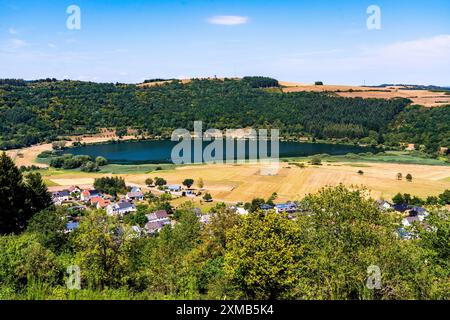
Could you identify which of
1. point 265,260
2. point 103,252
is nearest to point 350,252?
point 265,260

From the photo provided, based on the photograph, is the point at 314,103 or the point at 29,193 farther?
the point at 314,103

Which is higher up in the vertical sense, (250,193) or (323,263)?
(323,263)

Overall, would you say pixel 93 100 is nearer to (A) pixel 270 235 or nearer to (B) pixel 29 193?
(B) pixel 29 193

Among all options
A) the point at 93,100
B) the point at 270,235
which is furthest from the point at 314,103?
the point at 270,235

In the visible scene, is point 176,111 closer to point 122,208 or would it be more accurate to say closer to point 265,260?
point 122,208

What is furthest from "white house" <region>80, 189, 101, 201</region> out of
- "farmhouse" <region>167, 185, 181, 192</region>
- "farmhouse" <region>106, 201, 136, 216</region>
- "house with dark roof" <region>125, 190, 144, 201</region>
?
"farmhouse" <region>167, 185, 181, 192</region>

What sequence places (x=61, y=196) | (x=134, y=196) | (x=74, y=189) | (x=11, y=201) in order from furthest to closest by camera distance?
(x=74, y=189), (x=134, y=196), (x=61, y=196), (x=11, y=201)
